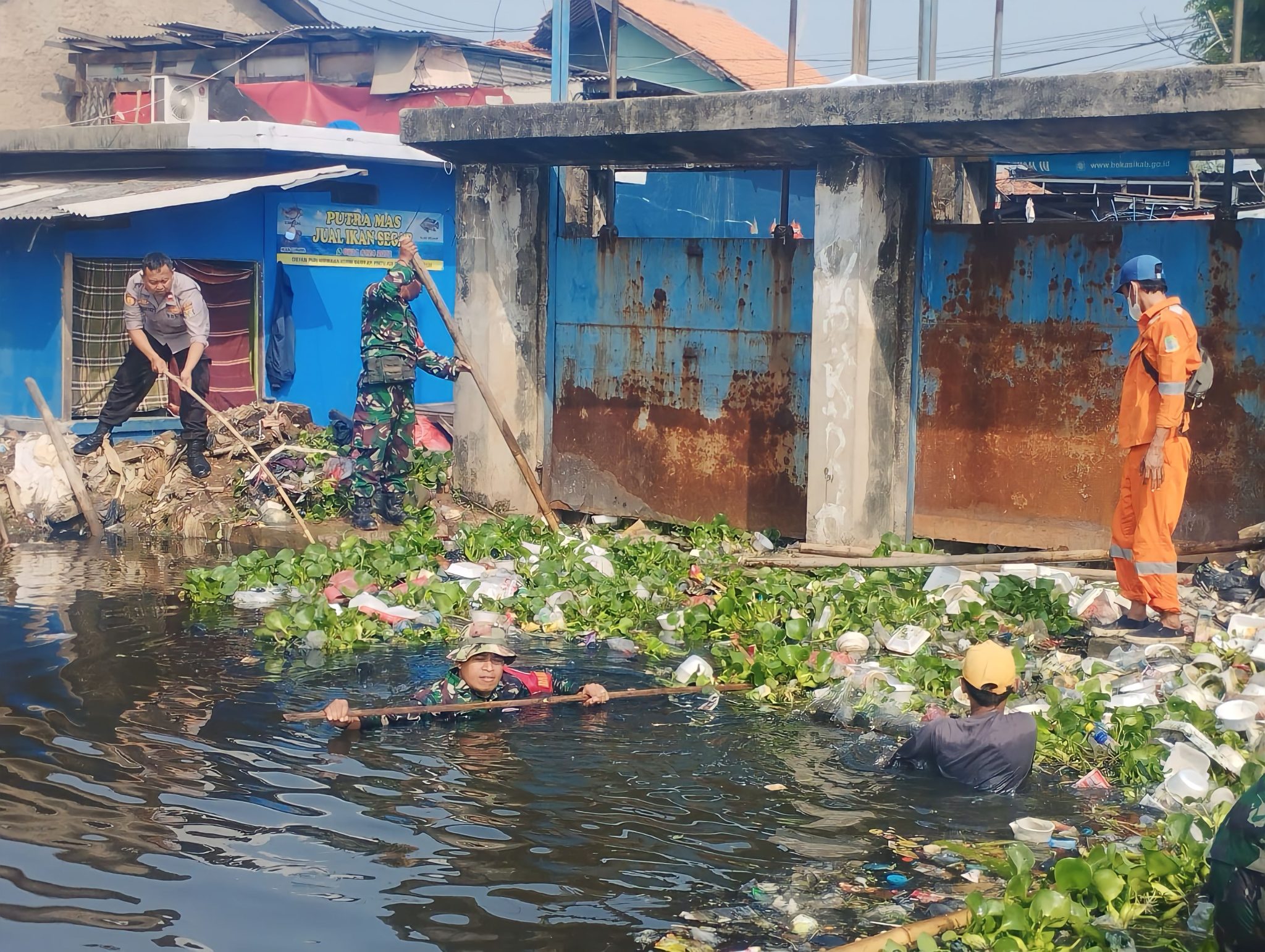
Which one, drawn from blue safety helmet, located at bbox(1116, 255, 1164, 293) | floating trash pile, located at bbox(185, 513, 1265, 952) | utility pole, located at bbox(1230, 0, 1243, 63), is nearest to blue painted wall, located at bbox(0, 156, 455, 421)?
floating trash pile, located at bbox(185, 513, 1265, 952)

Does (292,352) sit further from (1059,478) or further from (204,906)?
(204,906)

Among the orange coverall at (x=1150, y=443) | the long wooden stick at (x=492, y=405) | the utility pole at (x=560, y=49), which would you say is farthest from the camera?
the utility pole at (x=560, y=49)

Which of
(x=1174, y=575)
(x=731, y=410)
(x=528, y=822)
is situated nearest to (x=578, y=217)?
(x=731, y=410)

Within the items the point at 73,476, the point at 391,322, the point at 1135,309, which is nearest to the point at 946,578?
the point at 1135,309

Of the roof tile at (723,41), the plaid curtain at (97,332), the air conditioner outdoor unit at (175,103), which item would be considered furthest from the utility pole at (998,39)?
the roof tile at (723,41)

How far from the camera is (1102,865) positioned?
15.1ft

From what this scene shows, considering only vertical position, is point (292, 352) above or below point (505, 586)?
above

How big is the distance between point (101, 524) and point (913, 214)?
289 inches

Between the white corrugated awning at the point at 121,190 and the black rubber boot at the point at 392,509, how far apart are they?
3747mm

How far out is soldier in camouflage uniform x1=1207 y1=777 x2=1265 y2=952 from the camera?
371cm

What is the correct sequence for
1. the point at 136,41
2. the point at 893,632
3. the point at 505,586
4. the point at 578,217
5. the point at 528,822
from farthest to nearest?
1. the point at 136,41
2. the point at 578,217
3. the point at 505,586
4. the point at 893,632
5. the point at 528,822

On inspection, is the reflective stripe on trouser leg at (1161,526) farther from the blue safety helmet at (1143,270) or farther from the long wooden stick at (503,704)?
the long wooden stick at (503,704)

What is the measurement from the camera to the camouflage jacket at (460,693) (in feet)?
22.4

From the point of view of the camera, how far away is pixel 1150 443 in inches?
291
